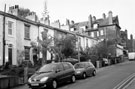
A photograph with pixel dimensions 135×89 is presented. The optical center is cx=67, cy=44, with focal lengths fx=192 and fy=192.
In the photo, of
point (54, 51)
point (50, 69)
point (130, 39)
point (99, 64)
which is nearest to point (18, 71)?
point (50, 69)

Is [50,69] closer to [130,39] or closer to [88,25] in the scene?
[88,25]

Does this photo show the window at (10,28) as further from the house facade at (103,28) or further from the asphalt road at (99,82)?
the house facade at (103,28)

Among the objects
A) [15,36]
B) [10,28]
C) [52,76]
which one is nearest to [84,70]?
[52,76]

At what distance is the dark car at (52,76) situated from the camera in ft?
40.7

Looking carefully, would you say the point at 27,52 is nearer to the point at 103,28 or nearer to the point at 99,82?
the point at 99,82

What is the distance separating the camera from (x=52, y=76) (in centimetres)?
1285

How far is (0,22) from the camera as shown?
21.4m

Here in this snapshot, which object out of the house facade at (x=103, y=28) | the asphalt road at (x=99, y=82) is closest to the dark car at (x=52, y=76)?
the asphalt road at (x=99, y=82)

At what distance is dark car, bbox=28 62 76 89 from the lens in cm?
1239

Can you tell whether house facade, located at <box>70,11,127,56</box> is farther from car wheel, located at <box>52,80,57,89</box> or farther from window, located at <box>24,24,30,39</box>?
car wheel, located at <box>52,80,57,89</box>

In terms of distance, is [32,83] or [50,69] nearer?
[32,83]

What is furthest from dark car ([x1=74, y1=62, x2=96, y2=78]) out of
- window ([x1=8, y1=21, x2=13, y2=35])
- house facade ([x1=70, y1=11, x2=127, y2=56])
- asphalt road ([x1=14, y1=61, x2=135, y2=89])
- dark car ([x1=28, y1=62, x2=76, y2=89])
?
house facade ([x1=70, y1=11, x2=127, y2=56])

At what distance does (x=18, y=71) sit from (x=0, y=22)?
6.41 meters

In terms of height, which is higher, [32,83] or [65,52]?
[65,52]
